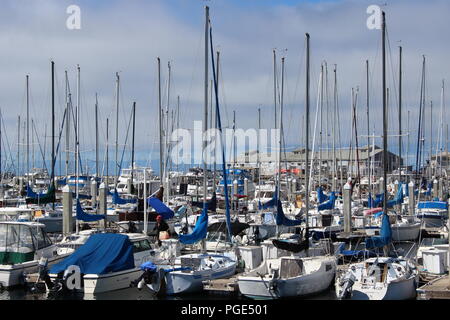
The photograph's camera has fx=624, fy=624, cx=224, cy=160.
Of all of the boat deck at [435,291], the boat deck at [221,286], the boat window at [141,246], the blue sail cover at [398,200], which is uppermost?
the blue sail cover at [398,200]

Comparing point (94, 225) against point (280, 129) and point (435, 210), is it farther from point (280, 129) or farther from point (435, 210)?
point (435, 210)

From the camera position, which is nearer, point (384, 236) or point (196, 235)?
point (384, 236)

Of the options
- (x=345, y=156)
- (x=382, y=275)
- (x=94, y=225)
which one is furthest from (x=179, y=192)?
(x=345, y=156)

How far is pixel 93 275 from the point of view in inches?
977

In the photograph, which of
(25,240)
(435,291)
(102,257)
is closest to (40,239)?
(25,240)

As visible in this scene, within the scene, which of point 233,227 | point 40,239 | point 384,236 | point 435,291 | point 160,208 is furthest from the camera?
point 160,208

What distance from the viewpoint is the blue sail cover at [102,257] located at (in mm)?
25173

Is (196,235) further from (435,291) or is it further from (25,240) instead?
(435,291)

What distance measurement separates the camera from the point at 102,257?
2553 centimetres

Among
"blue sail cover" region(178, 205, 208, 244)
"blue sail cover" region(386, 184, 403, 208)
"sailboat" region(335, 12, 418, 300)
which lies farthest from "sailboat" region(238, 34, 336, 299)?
"blue sail cover" region(386, 184, 403, 208)

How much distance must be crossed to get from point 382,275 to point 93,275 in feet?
37.3

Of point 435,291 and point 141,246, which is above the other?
point 141,246

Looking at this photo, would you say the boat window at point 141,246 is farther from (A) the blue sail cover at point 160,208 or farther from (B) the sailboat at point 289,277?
(B) the sailboat at point 289,277

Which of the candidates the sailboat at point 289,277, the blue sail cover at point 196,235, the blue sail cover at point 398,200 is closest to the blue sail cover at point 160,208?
the blue sail cover at point 196,235
